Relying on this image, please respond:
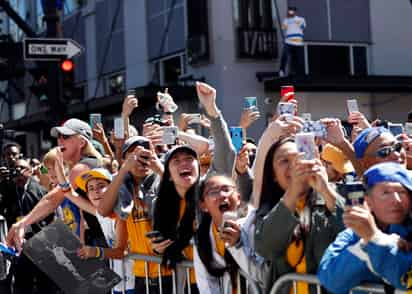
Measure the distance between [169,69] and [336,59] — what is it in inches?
168

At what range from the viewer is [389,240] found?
3490 mm

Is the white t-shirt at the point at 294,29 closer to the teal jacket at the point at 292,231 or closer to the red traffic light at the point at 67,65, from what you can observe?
the red traffic light at the point at 67,65

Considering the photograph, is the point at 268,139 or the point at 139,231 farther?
the point at 139,231

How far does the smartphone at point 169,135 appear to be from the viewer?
6.21m

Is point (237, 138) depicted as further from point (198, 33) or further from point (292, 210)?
point (198, 33)

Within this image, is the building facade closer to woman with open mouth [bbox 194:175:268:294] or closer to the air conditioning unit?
the air conditioning unit

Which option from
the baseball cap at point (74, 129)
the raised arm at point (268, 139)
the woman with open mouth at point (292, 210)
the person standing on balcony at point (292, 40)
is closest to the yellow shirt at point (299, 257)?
the woman with open mouth at point (292, 210)

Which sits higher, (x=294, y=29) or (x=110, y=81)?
(x=294, y=29)

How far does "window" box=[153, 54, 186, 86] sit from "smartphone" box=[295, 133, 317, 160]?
1669 cm

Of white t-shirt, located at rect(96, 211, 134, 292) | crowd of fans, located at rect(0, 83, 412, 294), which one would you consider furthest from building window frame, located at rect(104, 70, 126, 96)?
white t-shirt, located at rect(96, 211, 134, 292)

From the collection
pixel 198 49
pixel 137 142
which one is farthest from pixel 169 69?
pixel 137 142

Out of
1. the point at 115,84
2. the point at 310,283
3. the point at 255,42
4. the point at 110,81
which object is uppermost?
the point at 255,42

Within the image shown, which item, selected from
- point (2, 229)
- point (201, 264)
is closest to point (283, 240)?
point (201, 264)

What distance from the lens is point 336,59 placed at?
826 inches
